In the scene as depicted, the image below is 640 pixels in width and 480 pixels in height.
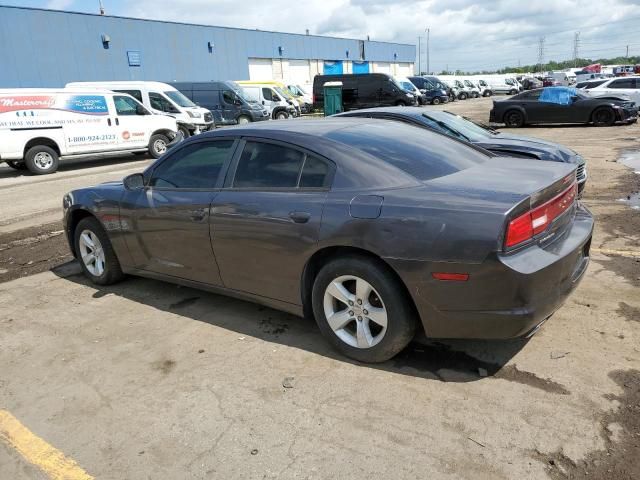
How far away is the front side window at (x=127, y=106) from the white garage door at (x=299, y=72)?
3555cm

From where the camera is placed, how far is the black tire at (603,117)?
62.0ft

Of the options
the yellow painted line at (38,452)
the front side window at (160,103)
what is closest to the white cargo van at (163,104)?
the front side window at (160,103)

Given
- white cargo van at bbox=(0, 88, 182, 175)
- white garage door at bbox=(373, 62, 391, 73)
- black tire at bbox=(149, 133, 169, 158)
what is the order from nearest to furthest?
white cargo van at bbox=(0, 88, 182, 175) < black tire at bbox=(149, 133, 169, 158) < white garage door at bbox=(373, 62, 391, 73)

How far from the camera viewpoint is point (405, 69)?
7675cm

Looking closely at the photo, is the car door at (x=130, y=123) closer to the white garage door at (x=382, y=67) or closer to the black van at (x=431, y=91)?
the black van at (x=431, y=91)

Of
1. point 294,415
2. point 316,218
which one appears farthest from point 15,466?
point 316,218

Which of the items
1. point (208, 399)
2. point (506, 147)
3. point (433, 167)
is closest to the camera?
point (208, 399)

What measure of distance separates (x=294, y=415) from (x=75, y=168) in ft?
47.7

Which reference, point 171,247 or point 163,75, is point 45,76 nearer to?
point 163,75

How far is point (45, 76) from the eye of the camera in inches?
1102

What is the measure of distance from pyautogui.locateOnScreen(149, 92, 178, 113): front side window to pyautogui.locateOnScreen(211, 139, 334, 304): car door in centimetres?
1564

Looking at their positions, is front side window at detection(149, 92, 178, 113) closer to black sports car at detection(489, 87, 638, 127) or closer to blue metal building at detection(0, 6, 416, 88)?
black sports car at detection(489, 87, 638, 127)

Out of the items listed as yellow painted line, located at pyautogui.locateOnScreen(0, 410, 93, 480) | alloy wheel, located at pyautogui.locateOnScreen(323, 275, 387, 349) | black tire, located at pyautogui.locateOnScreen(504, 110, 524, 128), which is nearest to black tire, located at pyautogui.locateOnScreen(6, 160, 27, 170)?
yellow painted line, located at pyautogui.locateOnScreen(0, 410, 93, 480)

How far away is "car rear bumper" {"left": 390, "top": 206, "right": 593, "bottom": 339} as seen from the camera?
2.81 metres
